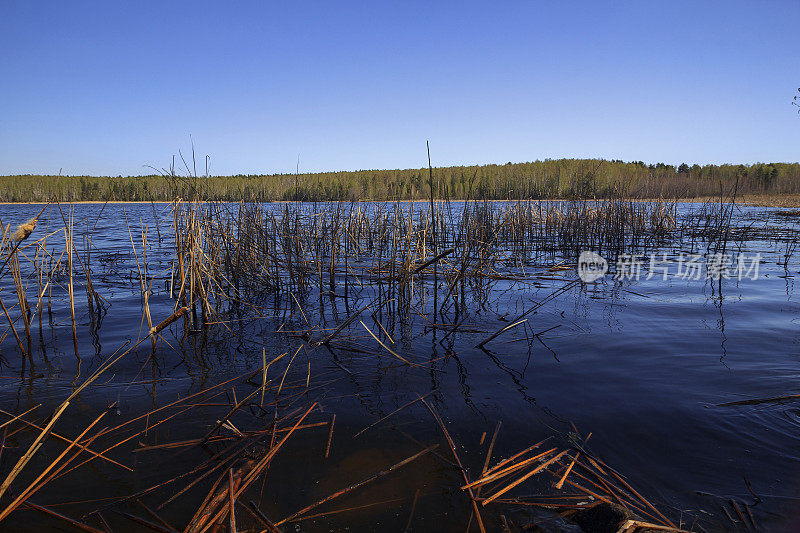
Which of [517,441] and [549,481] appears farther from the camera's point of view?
[517,441]

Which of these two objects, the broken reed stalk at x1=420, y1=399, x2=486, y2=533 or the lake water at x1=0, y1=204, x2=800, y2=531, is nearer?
the broken reed stalk at x1=420, y1=399, x2=486, y2=533

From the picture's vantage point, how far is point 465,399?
2615mm

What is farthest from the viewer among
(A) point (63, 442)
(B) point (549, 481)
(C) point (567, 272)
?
(C) point (567, 272)

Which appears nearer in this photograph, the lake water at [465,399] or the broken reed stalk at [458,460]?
the broken reed stalk at [458,460]

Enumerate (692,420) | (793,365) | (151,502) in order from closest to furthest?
1. (151,502)
2. (692,420)
3. (793,365)

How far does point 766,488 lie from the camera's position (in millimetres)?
1780

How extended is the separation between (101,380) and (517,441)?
284cm

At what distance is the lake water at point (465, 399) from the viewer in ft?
5.71

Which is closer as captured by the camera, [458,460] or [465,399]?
[458,460]

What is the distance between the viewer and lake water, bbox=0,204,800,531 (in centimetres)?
174

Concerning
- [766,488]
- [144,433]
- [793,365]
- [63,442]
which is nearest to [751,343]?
[793,365]

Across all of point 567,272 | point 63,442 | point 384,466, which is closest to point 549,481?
point 384,466

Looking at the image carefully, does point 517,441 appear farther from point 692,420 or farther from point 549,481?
point 692,420

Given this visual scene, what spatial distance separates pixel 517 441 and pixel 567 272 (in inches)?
222
